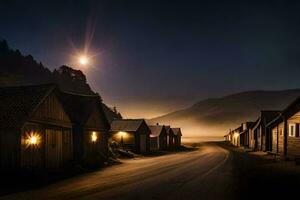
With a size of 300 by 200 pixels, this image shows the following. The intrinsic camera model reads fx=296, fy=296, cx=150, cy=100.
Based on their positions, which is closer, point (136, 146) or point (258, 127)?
point (136, 146)

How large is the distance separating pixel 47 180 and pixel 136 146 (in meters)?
34.1

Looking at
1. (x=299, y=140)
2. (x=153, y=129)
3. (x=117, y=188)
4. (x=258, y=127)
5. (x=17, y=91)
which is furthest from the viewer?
(x=153, y=129)

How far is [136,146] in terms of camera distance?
174ft

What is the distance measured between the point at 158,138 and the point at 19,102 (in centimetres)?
4788

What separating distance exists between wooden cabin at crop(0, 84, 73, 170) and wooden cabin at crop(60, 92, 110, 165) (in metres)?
2.34

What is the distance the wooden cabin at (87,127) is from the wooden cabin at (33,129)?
2.34 meters

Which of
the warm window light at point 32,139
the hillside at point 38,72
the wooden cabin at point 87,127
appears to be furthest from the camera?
the hillside at point 38,72

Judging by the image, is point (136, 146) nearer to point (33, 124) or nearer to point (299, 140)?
point (299, 140)

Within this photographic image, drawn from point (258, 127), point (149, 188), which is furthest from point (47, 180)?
point (258, 127)

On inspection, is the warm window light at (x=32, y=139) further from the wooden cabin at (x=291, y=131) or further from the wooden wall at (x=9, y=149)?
the wooden cabin at (x=291, y=131)

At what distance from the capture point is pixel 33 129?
21188 mm

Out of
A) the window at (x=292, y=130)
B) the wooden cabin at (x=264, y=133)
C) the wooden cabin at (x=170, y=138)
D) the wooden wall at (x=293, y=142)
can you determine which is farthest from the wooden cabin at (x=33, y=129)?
the wooden cabin at (x=170, y=138)

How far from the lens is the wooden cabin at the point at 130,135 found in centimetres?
5300

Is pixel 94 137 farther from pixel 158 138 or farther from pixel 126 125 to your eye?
pixel 158 138
